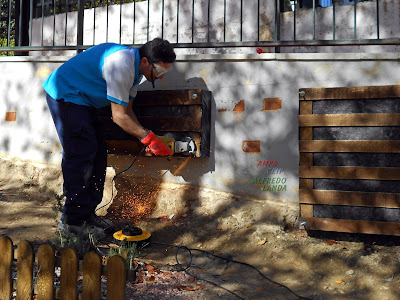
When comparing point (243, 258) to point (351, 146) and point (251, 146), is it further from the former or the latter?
point (351, 146)

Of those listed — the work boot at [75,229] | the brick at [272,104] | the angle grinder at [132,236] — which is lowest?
the angle grinder at [132,236]

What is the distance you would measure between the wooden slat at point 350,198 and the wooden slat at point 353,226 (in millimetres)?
148

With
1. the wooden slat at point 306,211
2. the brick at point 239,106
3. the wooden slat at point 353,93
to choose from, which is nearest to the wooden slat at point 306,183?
the wooden slat at point 306,211

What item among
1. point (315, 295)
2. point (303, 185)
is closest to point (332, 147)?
point (303, 185)

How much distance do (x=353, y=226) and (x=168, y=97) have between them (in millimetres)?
2099

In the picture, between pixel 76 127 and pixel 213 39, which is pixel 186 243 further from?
pixel 213 39

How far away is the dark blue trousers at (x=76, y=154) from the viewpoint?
11.4 ft

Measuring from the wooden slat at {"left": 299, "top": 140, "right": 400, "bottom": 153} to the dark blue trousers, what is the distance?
1839 mm

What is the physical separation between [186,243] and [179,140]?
985mm

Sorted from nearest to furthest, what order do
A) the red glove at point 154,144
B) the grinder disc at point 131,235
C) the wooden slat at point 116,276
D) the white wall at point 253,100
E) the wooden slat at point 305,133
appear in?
1. the wooden slat at point 116,276
2. the grinder disc at point 131,235
3. the red glove at point 154,144
4. the wooden slat at point 305,133
5. the white wall at point 253,100

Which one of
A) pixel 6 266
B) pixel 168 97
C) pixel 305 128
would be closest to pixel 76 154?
pixel 168 97

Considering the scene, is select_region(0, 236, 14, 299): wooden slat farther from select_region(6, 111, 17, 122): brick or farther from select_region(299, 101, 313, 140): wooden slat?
select_region(6, 111, 17, 122): brick

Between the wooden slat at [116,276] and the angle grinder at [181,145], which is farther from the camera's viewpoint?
the angle grinder at [181,145]

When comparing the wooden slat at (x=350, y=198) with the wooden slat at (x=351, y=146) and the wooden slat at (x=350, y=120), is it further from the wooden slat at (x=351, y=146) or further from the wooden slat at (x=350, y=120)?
the wooden slat at (x=350, y=120)
